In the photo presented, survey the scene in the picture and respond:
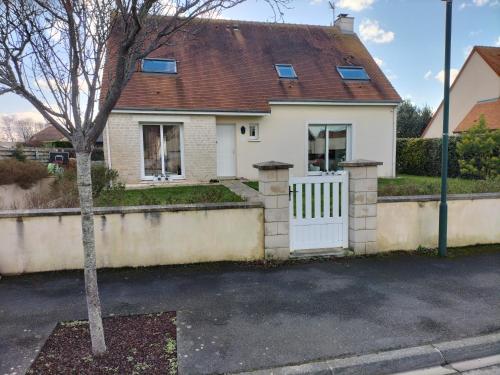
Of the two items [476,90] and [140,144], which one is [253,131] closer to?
[140,144]

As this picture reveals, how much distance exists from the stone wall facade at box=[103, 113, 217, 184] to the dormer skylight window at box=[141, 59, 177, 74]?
2221 mm

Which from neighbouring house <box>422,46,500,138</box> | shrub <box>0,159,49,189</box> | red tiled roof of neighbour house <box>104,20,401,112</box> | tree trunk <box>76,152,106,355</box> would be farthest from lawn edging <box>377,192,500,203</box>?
neighbouring house <box>422,46,500,138</box>

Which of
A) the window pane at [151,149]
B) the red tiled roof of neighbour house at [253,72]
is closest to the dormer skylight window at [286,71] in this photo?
the red tiled roof of neighbour house at [253,72]

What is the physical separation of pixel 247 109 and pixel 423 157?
10.1 metres

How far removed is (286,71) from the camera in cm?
1491

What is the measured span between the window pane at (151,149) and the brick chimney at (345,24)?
10.7 m

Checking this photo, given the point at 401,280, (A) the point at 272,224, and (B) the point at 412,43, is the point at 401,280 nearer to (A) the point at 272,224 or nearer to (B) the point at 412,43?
(A) the point at 272,224

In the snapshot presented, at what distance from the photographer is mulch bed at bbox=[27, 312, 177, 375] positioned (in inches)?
123

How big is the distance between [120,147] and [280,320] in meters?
9.76

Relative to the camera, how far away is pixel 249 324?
12.8 ft

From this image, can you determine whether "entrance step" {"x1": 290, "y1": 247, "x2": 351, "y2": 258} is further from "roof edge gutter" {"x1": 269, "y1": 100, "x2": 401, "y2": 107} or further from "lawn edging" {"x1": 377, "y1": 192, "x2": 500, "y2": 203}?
"roof edge gutter" {"x1": 269, "y1": 100, "x2": 401, "y2": 107}

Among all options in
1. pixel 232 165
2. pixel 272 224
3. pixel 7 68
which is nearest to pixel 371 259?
pixel 272 224

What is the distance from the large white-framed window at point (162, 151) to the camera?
41.4 feet

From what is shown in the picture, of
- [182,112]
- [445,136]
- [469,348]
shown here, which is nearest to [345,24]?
[182,112]
